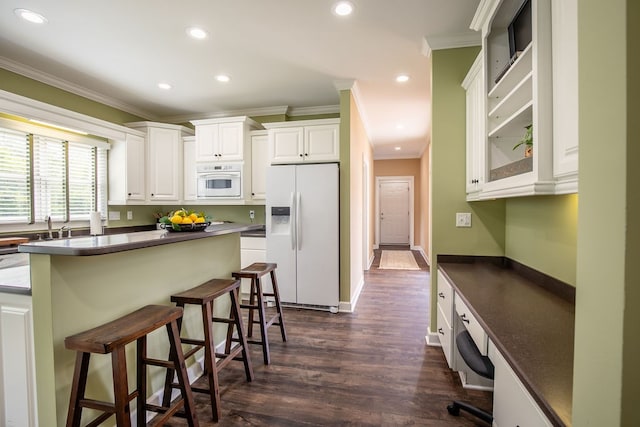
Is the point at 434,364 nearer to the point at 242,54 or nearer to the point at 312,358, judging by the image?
the point at 312,358

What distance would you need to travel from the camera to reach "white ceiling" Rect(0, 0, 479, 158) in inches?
83.9

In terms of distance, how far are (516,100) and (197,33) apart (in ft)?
8.11

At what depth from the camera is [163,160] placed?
4.20 m

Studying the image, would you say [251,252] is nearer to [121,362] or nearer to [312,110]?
[312,110]

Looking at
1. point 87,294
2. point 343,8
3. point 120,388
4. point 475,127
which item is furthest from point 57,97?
point 475,127

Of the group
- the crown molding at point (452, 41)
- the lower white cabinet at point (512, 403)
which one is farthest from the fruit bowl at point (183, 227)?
the crown molding at point (452, 41)

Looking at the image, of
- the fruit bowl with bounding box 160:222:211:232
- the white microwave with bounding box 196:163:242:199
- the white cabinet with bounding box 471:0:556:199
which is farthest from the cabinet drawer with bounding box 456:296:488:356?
the white microwave with bounding box 196:163:242:199

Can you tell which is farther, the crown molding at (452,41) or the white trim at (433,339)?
the white trim at (433,339)

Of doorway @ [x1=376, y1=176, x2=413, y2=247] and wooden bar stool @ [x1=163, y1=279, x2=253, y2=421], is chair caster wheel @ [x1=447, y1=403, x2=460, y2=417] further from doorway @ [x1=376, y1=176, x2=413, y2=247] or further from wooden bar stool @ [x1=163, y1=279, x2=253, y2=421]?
doorway @ [x1=376, y1=176, x2=413, y2=247]

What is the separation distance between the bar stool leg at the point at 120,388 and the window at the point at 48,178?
289cm

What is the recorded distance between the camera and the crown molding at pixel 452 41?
241cm

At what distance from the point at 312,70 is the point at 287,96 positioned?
82 centimetres

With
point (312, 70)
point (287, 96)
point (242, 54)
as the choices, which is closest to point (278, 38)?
point (242, 54)

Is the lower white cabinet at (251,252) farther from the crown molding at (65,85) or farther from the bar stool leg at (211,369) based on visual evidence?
the crown molding at (65,85)
